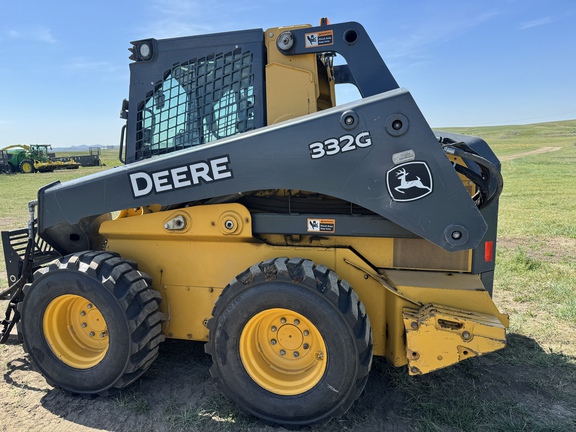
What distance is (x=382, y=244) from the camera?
3.36 m

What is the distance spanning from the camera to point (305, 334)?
122 inches

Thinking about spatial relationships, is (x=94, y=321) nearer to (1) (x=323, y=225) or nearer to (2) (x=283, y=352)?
(2) (x=283, y=352)

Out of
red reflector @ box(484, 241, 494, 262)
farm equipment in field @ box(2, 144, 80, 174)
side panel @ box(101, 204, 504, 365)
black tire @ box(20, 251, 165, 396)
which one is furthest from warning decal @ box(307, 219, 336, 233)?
farm equipment in field @ box(2, 144, 80, 174)

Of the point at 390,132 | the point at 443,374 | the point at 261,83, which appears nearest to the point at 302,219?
the point at 390,132

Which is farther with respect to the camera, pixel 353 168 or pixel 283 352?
pixel 283 352

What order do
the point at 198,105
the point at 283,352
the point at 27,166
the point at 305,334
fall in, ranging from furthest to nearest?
the point at 27,166 → the point at 198,105 → the point at 283,352 → the point at 305,334

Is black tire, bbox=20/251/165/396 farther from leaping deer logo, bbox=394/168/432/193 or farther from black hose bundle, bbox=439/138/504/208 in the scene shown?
black hose bundle, bbox=439/138/504/208

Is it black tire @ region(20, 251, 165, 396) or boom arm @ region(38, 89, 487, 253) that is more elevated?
boom arm @ region(38, 89, 487, 253)

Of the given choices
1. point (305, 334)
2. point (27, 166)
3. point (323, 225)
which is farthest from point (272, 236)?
point (27, 166)

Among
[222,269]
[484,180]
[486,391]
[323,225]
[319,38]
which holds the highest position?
[319,38]

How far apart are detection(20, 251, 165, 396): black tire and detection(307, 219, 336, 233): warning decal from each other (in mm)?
1353

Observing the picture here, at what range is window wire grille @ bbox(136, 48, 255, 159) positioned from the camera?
351 centimetres

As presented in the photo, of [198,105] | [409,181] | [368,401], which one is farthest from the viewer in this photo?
[198,105]

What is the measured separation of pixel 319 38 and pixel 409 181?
1.44 metres
